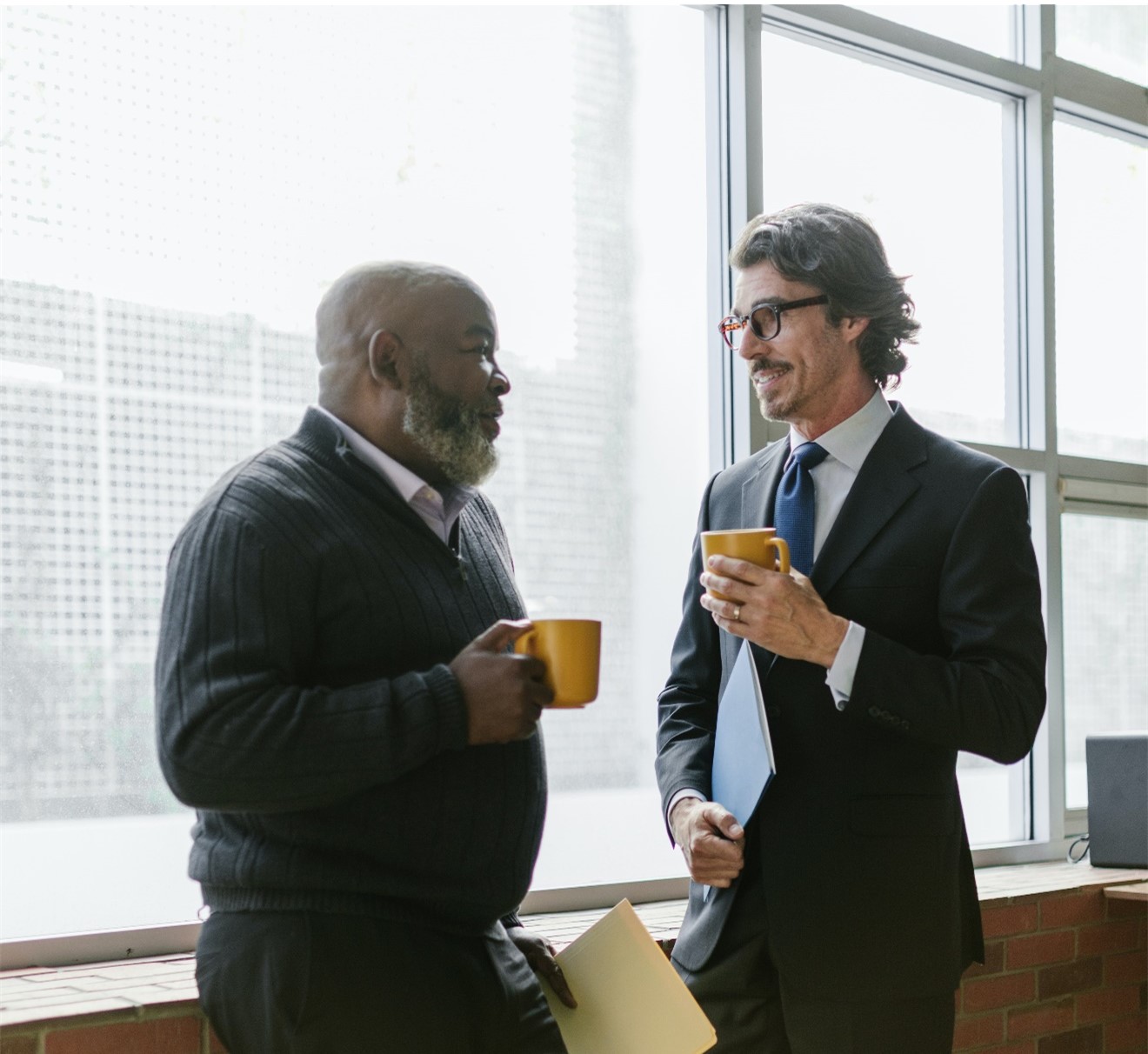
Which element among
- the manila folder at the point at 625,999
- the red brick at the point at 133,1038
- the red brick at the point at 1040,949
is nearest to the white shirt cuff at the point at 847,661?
the manila folder at the point at 625,999

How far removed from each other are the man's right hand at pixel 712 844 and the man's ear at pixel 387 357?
2.43 feet

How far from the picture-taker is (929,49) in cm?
355

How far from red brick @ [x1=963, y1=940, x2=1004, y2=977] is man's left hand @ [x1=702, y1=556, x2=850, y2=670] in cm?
163

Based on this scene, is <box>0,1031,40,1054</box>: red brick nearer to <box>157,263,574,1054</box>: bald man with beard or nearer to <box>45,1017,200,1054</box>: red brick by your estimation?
<box>45,1017,200,1054</box>: red brick

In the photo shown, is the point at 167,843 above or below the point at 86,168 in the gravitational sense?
below

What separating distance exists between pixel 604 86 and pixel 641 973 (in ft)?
6.73

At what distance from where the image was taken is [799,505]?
191 cm

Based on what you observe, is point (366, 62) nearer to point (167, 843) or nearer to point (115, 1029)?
point (167, 843)

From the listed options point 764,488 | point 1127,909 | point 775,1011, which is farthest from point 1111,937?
point 764,488

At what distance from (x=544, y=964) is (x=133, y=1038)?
1.96 ft

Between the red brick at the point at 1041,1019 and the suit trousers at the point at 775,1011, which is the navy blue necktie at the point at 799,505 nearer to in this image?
the suit trousers at the point at 775,1011

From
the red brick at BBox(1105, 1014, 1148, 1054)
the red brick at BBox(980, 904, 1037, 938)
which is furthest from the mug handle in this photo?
the red brick at BBox(1105, 1014, 1148, 1054)

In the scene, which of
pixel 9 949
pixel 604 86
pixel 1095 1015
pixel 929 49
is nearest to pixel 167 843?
pixel 9 949

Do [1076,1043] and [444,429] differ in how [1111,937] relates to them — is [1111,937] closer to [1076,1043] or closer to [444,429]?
[1076,1043]
